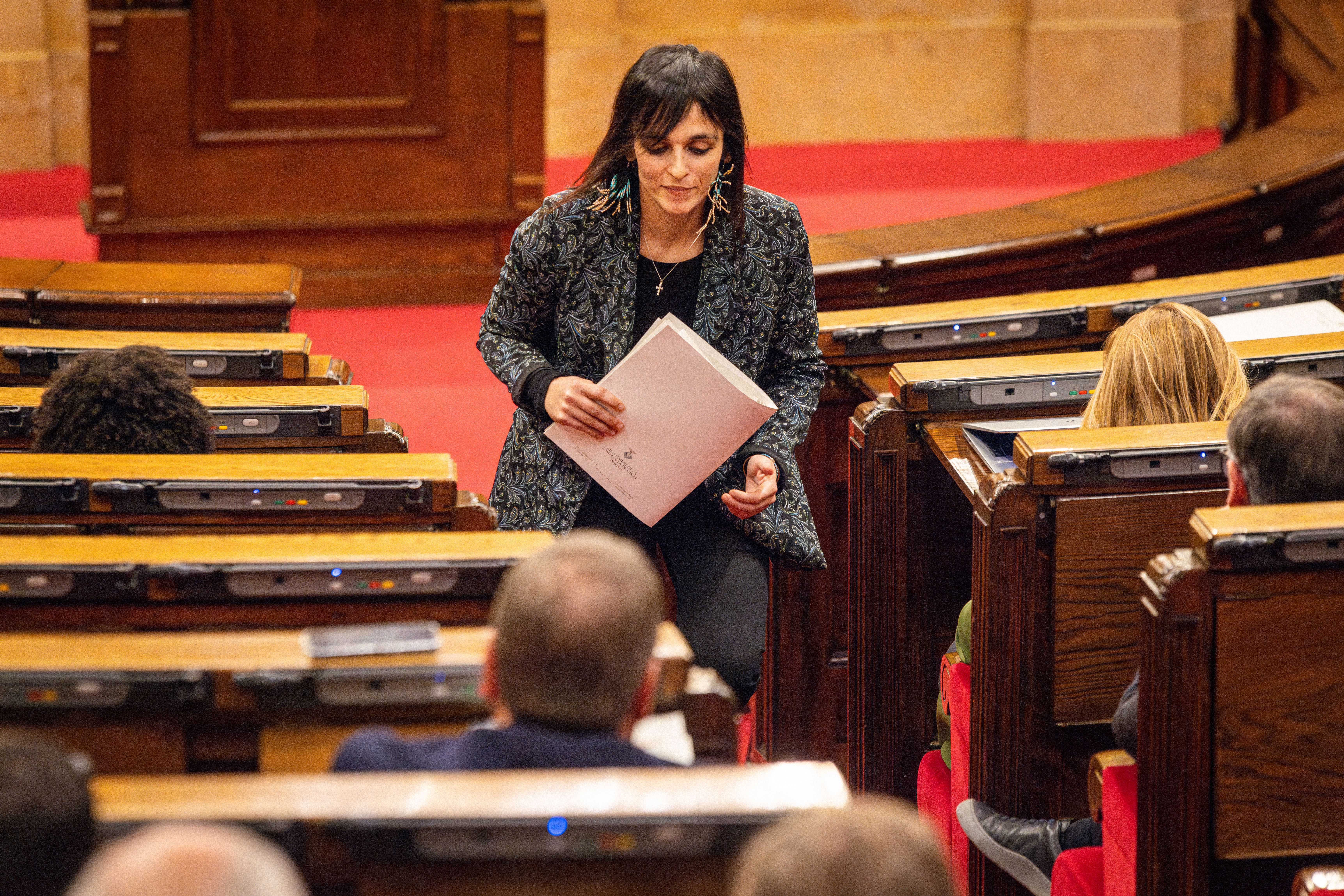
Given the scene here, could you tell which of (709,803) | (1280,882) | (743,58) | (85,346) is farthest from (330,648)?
(743,58)

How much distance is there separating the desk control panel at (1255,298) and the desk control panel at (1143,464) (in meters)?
0.90

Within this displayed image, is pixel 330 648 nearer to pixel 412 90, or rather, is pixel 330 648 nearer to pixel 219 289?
pixel 219 289

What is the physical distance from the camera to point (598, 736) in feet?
4.10

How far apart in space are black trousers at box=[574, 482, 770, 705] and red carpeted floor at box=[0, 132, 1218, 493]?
4.80 feet

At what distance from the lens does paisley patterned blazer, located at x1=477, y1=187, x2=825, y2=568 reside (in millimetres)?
2230

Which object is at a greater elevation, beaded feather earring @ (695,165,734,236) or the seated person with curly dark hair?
beaded feather earring @ (695,165,734,236)

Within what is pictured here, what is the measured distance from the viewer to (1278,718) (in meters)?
1.72

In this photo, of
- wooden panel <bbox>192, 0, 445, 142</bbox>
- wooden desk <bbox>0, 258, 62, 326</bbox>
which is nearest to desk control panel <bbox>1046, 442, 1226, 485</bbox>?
wooden desk <bbox>0, 258, 62, 326</bbox>

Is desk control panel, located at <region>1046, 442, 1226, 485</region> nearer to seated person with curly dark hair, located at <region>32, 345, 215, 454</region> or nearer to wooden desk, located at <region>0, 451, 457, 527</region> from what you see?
wooden desk, located at <region>0, 451, 457, 527</region>

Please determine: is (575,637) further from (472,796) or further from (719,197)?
(719,197)

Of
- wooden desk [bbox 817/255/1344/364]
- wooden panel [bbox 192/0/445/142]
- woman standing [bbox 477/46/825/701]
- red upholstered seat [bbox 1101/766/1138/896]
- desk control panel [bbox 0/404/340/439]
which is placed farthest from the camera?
wooden panel [bbox 192/0/445/142]

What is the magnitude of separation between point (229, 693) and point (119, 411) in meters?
0.82

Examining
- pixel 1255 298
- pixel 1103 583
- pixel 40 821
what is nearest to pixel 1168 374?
pixel 1103 583

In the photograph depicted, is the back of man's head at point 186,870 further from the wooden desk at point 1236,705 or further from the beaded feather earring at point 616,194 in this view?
the beaded feather earring at point 616,194
